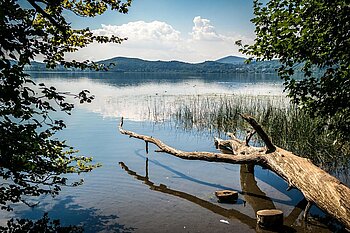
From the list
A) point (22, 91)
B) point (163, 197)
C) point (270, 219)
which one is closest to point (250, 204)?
point (270, 219)

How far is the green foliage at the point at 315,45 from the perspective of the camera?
17.3 feet

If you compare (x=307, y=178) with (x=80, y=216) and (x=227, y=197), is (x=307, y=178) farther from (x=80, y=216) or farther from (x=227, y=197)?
(x=80, y=216)

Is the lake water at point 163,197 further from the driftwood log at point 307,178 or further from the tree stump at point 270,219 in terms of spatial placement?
the driftwood log at point 307,178

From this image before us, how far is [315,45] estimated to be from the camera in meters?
5.63

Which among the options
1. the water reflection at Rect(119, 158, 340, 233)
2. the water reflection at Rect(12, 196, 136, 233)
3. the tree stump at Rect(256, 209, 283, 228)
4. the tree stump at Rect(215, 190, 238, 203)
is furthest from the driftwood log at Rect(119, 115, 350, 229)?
the water reflection at Rect(12, 196, 136, 233)

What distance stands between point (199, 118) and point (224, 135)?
4235 millimetres

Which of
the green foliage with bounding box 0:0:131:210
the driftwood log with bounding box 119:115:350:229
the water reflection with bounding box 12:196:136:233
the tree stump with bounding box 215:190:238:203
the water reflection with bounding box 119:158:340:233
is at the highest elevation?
the green foliage with bounding box 0:0:131:210

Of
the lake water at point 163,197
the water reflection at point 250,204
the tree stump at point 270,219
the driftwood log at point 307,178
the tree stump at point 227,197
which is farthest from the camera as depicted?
the tree stump at point 227,197

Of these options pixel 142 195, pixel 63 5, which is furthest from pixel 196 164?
pixel 63 5

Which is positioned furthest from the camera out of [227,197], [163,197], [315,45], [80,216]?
[163,197]

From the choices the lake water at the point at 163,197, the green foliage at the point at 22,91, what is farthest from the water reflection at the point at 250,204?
the green foliage at the point at 22,91

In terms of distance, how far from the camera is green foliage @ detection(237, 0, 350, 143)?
527cm

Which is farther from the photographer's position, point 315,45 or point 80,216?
point 80,216

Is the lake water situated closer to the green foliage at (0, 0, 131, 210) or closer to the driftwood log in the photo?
the driftwood log
